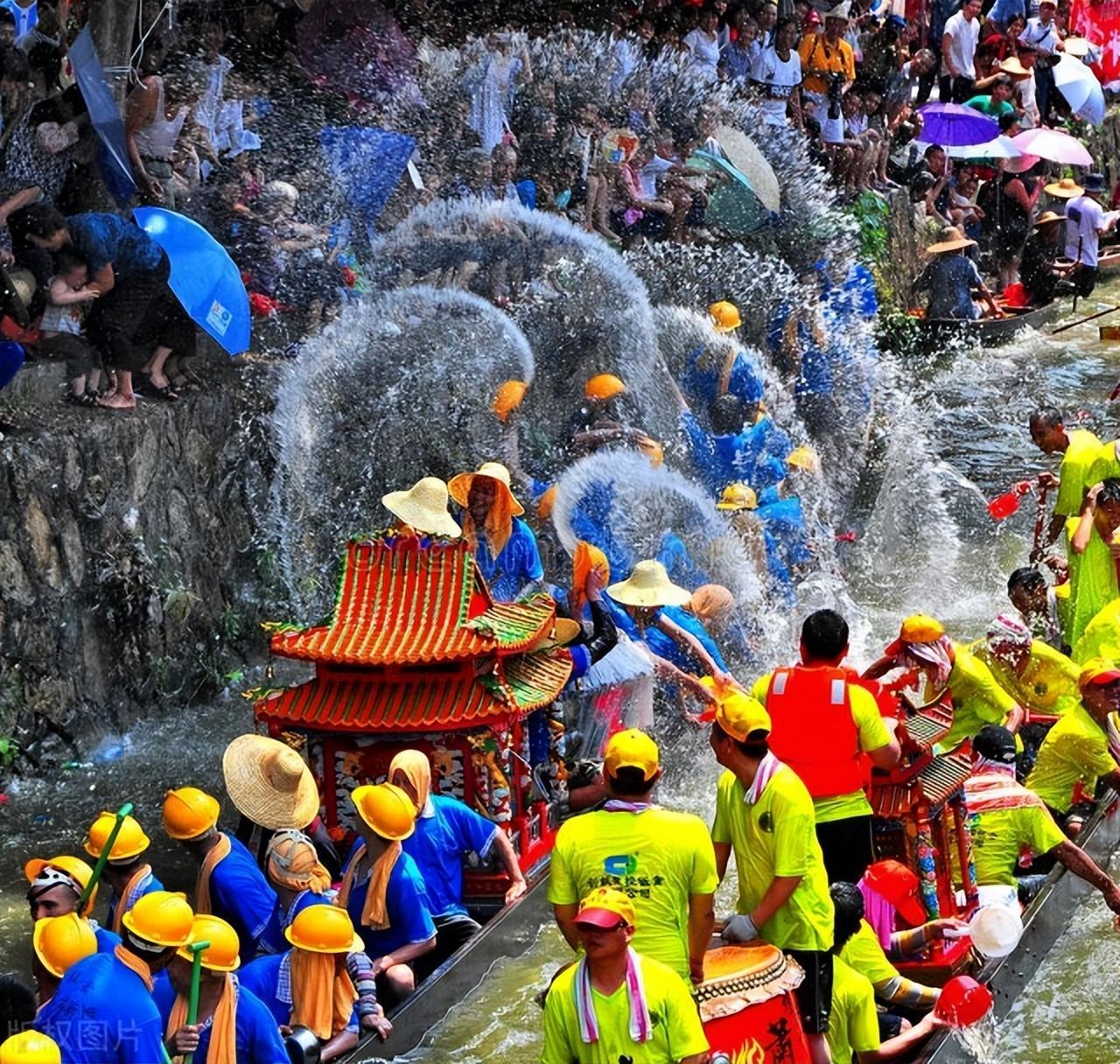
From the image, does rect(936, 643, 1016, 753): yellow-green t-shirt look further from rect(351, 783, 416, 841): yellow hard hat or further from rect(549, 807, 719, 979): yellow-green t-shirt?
rect(549, 807, 719, 979): yellow-green t-shirt

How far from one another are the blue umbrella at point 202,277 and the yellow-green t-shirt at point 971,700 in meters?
5.06

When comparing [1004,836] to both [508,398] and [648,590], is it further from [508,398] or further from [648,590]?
[508,398]

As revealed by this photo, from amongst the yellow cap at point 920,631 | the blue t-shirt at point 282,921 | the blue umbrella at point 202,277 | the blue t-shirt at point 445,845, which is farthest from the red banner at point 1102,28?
the blue t-shirt at point 282,921

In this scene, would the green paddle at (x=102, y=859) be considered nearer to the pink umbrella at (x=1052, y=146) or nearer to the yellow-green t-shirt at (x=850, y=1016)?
the yellow-green t-shirt at (x=850, y=1016)

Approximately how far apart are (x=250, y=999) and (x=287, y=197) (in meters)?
9.12

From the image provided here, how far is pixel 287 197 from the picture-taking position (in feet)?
48.3

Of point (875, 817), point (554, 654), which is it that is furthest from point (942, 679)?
point (554, 654)

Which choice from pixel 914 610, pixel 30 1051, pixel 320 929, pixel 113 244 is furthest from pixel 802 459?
pixel 30 1051

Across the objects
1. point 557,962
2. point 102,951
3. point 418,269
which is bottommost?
point 557,962

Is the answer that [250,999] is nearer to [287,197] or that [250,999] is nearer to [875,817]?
[875,817]

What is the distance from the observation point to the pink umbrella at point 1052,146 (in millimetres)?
21391

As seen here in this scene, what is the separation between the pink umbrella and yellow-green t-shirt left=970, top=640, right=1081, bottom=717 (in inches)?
494

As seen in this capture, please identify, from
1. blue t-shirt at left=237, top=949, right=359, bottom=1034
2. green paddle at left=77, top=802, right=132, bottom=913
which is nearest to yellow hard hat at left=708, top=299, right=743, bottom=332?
blue t-shirt at left=237, top=949, right=359, bottom=1034

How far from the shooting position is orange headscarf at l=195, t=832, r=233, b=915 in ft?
24.4
